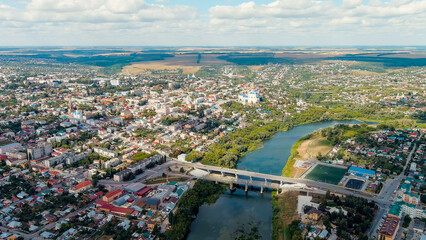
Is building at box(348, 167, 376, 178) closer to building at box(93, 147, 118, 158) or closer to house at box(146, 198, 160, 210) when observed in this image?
house at box(146, 198, 160, 210)

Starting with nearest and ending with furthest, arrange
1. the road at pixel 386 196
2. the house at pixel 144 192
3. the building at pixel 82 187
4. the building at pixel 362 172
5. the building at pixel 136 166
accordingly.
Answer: the road at pixel 386 196
the house at pixel 144 192
the building at pixel 82 187
the building at pixel 136 166
the building at pixel 362 172

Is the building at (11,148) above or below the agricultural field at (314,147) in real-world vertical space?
above

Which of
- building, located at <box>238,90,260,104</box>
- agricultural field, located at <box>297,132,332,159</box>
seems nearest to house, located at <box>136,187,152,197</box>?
agricultural field, located at <box>297,132,332,159</box>

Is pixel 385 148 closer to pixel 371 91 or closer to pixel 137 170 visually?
pixel 137 170

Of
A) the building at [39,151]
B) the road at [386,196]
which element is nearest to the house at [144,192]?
the building at [39,151]

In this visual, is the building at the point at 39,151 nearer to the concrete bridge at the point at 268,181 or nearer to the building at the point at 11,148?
the building at the point at 11,148

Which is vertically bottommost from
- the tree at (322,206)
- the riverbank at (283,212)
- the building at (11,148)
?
the riverbank at (283,212)
